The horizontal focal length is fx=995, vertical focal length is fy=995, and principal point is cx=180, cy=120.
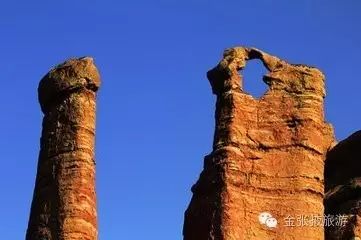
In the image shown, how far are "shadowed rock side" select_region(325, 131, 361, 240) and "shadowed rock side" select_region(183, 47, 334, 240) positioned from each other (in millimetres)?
2221

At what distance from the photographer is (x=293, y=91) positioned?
33.5 m

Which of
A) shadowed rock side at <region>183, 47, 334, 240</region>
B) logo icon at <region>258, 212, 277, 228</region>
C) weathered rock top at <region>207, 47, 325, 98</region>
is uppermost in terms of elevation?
weathered rock top at <region>207, 47, 325, 98</region>

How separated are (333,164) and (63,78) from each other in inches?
489

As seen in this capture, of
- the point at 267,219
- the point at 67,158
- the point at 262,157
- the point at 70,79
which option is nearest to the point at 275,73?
the point at 262,157

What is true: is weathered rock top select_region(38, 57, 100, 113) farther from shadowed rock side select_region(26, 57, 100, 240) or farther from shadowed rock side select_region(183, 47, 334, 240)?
shadowed rock side select_region(183, 47, 334, 240)

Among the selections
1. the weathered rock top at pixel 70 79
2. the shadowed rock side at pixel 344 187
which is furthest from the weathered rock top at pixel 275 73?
the weathered rock top at pixel 70 79

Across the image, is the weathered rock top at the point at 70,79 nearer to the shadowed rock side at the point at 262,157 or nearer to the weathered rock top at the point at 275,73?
the shadowed rock side at the point at 262,157

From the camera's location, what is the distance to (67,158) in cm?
2897

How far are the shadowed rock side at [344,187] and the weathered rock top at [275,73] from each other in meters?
4.11

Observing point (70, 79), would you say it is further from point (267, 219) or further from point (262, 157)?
point (267, 219)

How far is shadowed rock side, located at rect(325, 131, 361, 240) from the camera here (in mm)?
33781

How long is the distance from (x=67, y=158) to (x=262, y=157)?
6974mm

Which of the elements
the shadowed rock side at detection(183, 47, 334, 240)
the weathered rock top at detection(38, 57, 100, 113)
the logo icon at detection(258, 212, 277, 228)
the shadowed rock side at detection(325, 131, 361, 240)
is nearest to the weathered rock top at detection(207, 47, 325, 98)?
the shadowed rock side at detection(183, 47, 334, 240)

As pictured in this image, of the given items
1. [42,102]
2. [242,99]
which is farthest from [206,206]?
[42,102]
